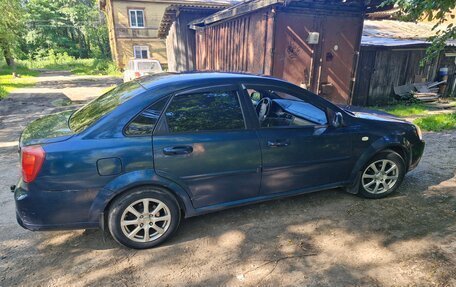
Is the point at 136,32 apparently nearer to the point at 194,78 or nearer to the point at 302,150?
the point at 194,78

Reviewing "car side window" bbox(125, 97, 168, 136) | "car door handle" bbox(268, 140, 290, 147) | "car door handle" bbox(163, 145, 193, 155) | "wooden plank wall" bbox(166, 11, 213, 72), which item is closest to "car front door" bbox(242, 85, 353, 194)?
"car door handle" bbox(268, 140, 290, 147)

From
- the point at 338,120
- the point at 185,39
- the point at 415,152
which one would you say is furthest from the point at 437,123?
the point at 185,39

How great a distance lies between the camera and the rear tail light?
260cm

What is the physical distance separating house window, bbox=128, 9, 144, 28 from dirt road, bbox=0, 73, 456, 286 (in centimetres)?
2437

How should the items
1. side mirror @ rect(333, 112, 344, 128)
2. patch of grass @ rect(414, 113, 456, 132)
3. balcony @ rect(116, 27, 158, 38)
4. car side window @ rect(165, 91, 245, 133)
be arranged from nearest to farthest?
1. car side window @ rect(165, 91, 245, 133)
2. side mirror @ rect(333, 112, 344, 128)
3. patch of grass @ rect(414, 113, 456, 132)
4. balcony @ rect(116, 27, 158, 38)

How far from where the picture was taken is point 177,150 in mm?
2902

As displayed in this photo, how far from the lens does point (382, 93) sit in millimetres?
12625

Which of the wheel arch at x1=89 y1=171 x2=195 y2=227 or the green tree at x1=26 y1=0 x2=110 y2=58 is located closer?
the wheel arch at x1=89 y1=171 x2=195 y2=227

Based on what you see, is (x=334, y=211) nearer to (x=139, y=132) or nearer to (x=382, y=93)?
(x=139, y=132)

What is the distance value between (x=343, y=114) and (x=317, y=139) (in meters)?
0.47

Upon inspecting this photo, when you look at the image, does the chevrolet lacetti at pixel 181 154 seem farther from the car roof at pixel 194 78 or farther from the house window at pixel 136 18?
the house window at pixel 136 18

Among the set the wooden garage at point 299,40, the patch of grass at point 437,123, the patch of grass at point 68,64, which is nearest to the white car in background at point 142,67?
the wooden garage at point 299,40

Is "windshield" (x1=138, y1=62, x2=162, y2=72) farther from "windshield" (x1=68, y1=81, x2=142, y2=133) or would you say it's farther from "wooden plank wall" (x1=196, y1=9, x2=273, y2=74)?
"windshield" (x1=68, y1=81, x2=142, y2=133)

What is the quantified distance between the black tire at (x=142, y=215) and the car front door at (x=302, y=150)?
1.03 metres
